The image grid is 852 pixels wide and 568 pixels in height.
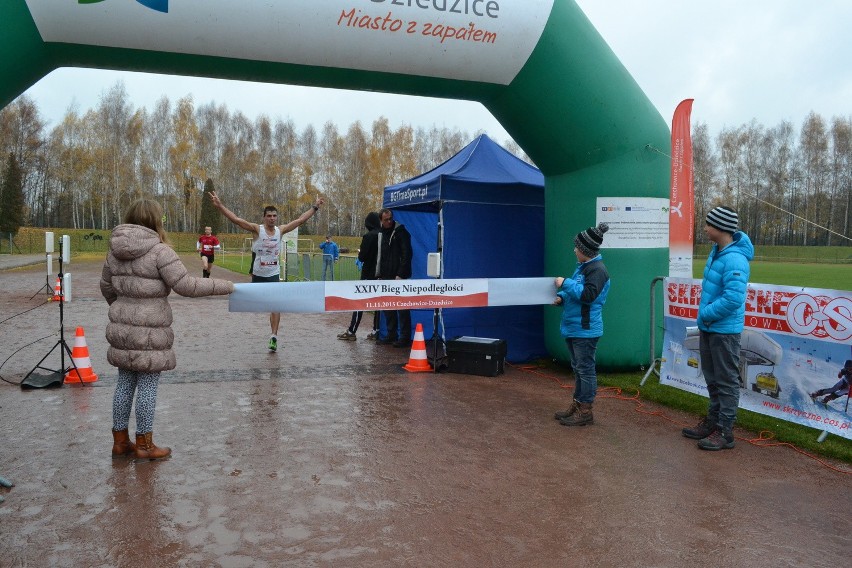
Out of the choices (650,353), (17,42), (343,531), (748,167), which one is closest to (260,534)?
(343,531)

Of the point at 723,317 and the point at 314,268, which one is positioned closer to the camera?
the point at 723,317

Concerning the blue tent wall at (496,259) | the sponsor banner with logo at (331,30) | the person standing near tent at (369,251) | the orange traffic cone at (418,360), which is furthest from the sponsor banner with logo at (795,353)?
the person standing near tent at (369,251)

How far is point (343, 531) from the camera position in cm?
361

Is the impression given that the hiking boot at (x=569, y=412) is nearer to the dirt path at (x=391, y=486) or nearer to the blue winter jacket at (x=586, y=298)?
the dirt path at (x=391, y=486)

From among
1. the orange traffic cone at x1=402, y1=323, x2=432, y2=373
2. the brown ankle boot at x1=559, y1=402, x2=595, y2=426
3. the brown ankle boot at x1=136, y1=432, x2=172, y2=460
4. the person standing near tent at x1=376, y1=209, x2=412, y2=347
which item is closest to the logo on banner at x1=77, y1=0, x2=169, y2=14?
the brown ankle boot at x1=136, y1=432, x2=172, y2=460

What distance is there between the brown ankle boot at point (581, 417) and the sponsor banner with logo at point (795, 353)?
1550 mm

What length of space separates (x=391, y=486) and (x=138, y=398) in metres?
2.03

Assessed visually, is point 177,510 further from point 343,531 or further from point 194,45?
point 194,45

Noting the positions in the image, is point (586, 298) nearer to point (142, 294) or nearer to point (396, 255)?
point (142, 294)

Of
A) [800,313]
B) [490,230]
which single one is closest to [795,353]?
[800,313]

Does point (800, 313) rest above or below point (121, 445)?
above

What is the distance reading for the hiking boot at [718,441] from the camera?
5227mm

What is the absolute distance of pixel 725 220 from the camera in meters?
5.23

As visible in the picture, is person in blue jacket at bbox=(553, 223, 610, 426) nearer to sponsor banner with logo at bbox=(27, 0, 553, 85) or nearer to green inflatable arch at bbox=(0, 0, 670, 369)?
green inflatable arch at bbox=(0, 0, 670, 369)
